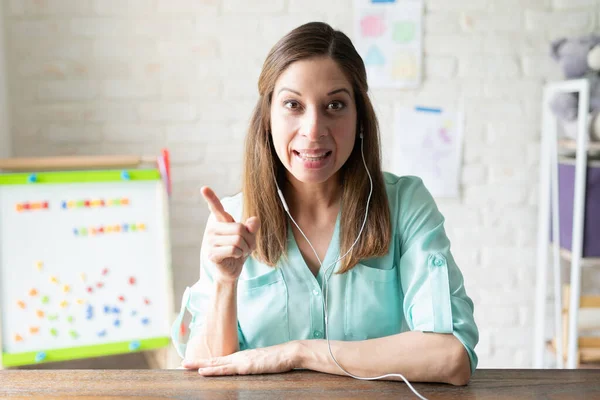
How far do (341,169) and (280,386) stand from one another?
572 millimetres

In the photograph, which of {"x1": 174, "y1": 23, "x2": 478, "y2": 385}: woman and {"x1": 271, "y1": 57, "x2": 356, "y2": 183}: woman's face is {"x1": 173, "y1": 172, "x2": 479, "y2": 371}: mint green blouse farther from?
{"x1": 271, "y1": 57, "x2": 356, "y2": 183}: woman's face

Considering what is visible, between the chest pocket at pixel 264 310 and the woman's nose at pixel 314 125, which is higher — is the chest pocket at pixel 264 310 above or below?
below

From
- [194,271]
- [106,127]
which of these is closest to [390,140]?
[194,271]

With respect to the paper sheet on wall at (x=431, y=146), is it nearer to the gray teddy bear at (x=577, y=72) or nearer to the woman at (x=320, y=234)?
the gray teddy bear at (x=577, y=72)

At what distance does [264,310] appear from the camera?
1355 millimetres

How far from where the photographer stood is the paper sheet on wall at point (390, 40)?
244 cm

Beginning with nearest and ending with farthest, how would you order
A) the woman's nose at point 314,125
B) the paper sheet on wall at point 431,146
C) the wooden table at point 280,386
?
the wooden table at point 280,386
the woman's nose at point 314,125
the paper sheet on wall at point 431,146

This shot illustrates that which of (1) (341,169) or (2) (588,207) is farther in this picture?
(2) (588,207)

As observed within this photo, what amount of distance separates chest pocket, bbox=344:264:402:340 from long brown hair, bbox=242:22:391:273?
4cm

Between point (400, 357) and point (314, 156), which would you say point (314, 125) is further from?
point (400, 357)

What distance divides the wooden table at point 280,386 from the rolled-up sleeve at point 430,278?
0.10 meters

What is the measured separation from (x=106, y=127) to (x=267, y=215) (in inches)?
50.6

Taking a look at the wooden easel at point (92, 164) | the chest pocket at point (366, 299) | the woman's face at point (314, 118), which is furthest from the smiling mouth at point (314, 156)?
the wooden easel at point (92, 164)

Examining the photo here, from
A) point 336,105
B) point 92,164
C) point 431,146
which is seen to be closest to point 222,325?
point 336,105
